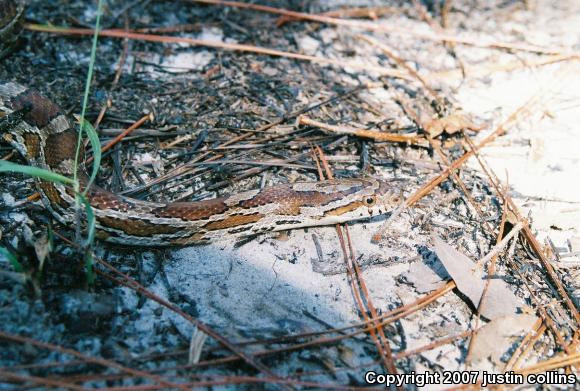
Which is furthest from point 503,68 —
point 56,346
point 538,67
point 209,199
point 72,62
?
point 56,346

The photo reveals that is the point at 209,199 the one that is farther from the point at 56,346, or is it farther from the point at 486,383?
the point at 486,383

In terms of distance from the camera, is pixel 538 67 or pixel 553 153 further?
pixel 538 67

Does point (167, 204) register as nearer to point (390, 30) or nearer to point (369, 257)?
point (369, 257)

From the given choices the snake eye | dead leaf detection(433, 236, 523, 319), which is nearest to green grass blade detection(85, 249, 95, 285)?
the snake eye

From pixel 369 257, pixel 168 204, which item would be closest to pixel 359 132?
pixel 369 257

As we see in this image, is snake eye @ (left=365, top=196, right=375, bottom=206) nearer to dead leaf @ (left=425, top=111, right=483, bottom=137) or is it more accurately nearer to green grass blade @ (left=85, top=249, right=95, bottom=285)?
dead leaf @ (left=425, top=111, right=483, bottom=137)

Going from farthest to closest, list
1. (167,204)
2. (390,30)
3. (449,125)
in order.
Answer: (390,30), (449,125), (167,204)
